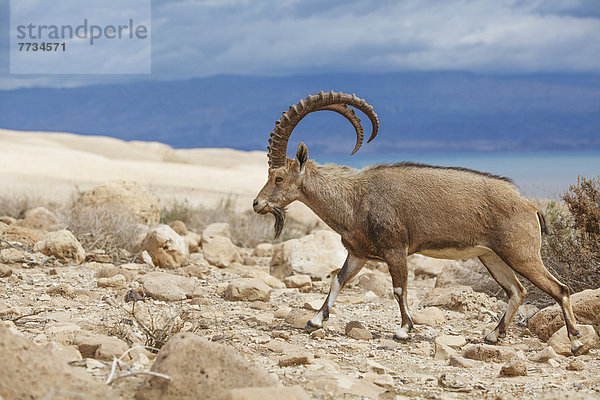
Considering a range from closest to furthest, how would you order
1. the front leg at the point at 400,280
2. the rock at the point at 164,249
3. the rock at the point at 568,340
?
the rock at the point at 568,340
the front leg at the point at 400,280
the rock at the point at 164,249

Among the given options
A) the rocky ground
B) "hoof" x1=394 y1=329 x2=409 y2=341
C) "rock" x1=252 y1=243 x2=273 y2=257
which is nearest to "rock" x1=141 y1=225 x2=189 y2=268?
the rocky ground

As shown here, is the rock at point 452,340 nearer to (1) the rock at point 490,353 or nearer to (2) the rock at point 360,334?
(1) the rock at point 490,353

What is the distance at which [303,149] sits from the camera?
7977mm

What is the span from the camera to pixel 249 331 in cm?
732

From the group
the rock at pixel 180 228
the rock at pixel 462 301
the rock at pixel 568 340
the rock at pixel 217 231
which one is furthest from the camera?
the rock at pixel 180 228

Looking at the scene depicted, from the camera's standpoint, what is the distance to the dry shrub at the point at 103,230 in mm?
11680

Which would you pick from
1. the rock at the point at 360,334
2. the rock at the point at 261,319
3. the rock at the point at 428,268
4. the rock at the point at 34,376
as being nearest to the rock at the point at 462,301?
the rock at the point at 360,334

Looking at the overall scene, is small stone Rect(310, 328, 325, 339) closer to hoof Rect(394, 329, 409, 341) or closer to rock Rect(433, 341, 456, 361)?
hoof Rect(394, 329, 409, 341)

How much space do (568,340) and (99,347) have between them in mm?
4815

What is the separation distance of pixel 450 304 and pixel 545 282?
2.04m

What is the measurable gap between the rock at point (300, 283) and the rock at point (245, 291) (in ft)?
4.34

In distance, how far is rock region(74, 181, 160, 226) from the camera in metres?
13.7

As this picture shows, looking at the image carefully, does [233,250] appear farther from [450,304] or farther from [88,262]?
[450,304]

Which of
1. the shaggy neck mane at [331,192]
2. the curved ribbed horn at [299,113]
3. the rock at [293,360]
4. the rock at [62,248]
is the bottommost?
the rock at [293,360]
